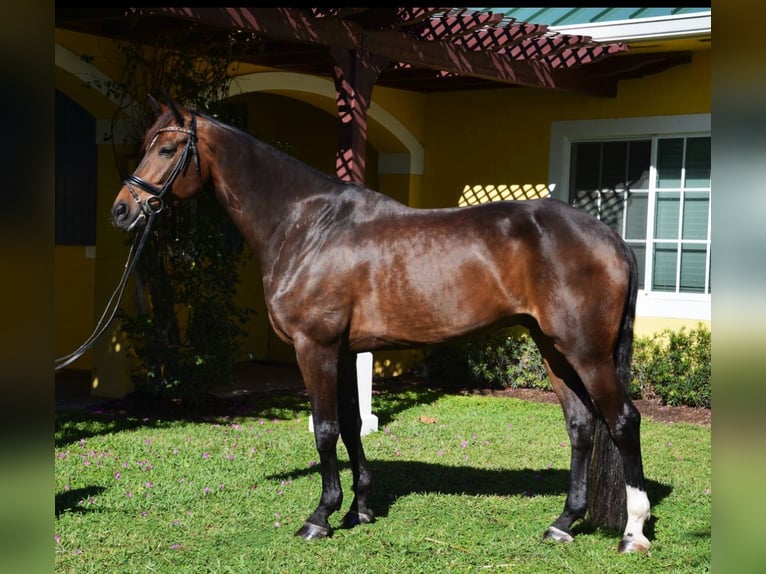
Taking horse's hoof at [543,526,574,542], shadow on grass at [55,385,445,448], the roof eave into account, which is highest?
the roof eave

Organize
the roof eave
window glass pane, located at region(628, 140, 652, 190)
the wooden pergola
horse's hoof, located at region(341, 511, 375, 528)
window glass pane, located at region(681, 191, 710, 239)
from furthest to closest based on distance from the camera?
window glass pane, located at region(628, 140, 652, 190)
window glass pane, located at region(681, 191, 710, 239)
the roof eave
the wooden pergola
horse's hoof, located at region(341, 511, 375, 528)

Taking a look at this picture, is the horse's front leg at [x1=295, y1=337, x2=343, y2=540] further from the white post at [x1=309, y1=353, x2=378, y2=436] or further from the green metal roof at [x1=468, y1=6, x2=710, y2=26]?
the green metal roof at [x1=468, y1=6, x2=710, y2=26]

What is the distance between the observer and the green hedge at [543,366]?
28.6ft

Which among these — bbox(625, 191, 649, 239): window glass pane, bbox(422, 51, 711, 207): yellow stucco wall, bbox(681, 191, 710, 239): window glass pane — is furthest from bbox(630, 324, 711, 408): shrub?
bbox(422, 51, 711, 207): yellow stucco wall

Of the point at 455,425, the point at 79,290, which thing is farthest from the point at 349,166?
the point at 79,290

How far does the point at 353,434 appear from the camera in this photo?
4.68 metres

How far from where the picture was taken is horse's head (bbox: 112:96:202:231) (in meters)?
4.23

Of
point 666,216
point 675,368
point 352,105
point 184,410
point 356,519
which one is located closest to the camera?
point 356,519

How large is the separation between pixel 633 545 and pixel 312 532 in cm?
161

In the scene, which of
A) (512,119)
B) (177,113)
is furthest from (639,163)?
(177,113)

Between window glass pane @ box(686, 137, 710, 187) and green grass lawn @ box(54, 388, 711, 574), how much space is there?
9.06ft

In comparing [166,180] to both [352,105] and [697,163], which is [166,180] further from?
[697,163]

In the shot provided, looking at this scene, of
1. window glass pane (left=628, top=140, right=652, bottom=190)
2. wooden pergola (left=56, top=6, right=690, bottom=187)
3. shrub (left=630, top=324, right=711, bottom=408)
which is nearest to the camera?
wooden pergola (left=56, top=6, right=690, bottom=187)

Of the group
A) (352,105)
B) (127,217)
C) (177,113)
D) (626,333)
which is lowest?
(626,333)
